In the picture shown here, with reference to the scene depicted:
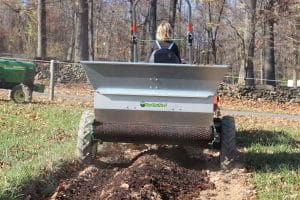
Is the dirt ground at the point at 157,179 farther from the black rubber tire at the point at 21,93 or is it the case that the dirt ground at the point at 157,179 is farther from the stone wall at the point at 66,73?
the stone wall at the point at 66,73

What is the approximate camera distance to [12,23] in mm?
62625

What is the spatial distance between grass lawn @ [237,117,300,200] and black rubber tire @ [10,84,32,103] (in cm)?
666

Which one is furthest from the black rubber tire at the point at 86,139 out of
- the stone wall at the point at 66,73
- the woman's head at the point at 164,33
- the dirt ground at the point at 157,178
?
the stone wall at the point at 66,73

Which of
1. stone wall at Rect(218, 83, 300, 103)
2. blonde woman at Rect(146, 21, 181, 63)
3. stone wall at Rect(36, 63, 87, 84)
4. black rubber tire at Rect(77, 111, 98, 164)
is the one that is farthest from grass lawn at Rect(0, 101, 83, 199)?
stone wall at Rect(36, 63, 87, 84)

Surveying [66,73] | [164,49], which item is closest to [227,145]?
[164,49]

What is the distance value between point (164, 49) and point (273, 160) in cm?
242

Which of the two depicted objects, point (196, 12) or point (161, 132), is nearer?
point (161, 132)

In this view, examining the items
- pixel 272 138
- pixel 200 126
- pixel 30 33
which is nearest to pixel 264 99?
pixel 272 138

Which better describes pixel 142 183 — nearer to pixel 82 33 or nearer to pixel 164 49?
pixel 164 49

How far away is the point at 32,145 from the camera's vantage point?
873 cm

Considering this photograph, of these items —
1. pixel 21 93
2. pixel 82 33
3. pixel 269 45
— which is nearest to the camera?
pixel 21 93

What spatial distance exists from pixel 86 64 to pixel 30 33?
44.4 m

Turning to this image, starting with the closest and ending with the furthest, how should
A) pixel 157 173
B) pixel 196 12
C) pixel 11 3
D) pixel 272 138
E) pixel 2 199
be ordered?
pixel 2 199 → pixel 157 173 → pixel 272 138 → pixel 11 3 → pixel 196 12

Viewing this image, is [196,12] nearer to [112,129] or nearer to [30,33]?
[30,33]
